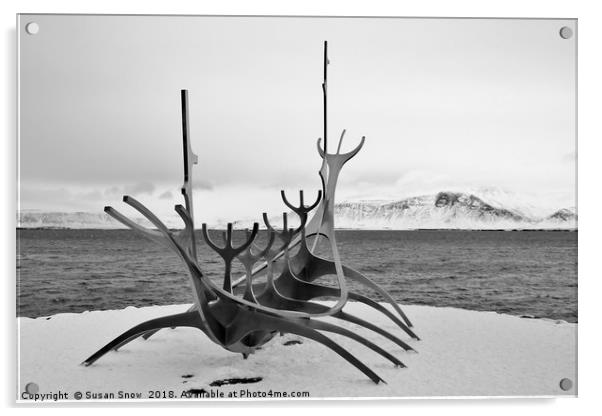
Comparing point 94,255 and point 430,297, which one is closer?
point 430,297

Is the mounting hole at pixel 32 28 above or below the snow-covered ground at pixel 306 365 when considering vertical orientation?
above

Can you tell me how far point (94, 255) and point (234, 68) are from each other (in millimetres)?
19868

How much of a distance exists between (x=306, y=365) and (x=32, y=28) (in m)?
3.66

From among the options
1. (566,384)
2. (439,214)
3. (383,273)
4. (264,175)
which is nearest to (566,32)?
(566,384)

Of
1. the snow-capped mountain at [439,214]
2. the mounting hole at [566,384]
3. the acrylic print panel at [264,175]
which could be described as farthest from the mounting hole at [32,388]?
the snow-capped mountain at [439,214]

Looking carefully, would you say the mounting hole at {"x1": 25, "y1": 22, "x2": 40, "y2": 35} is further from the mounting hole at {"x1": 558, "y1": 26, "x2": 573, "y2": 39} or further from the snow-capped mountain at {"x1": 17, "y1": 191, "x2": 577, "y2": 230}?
the mounting hole at {"x1": 558, "y1": 26, "x2": 573, "y2": 39}

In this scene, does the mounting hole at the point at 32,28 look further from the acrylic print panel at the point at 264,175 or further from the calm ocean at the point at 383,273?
the calm ocean at the point at 383,273

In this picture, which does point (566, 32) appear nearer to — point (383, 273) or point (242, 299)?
point (242, 299)

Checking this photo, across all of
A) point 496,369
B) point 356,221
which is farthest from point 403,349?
point 356,221

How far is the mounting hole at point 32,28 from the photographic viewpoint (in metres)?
5.67

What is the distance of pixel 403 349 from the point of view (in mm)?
6504

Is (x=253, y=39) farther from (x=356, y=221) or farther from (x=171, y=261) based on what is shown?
(x=171, y=261)

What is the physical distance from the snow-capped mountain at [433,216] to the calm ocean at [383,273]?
3.39ft

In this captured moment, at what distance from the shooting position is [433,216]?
1563cm
